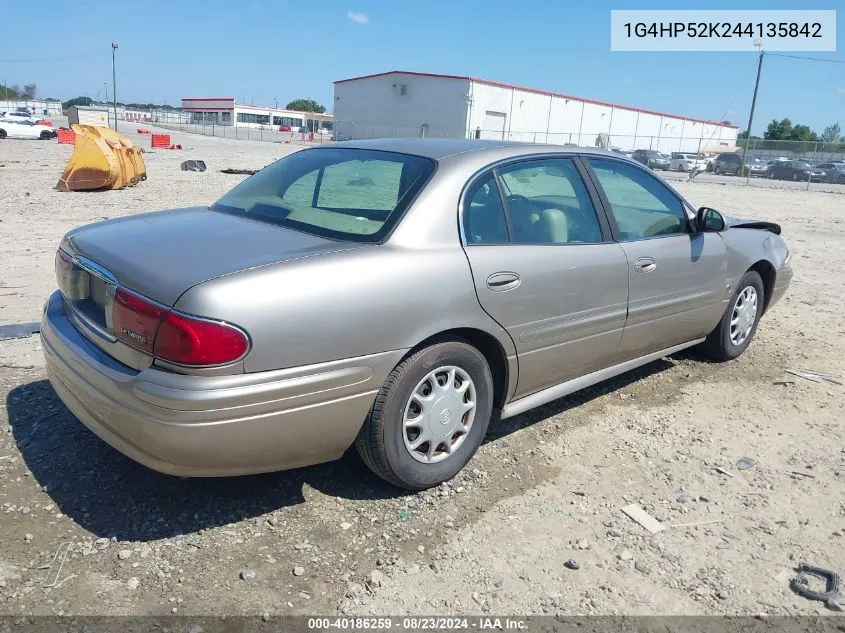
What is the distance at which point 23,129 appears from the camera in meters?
39.1

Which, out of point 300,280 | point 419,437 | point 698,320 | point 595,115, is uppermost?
point 595,115

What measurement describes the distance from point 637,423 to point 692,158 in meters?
43.8

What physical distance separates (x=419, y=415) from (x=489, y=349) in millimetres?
516

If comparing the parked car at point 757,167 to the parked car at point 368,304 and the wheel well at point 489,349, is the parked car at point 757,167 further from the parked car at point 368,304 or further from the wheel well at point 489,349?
the wheel well at point 489,349

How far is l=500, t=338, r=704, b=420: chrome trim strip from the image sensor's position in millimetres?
3529

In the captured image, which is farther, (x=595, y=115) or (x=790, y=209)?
(x=595, y=115)

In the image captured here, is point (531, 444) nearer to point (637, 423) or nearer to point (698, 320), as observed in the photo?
point (637, 423)

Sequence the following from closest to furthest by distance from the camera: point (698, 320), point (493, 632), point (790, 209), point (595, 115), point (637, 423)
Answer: point (493, 632) → point (637, 423) → point (698, 320) → point (790, 209) → point (595, 115)

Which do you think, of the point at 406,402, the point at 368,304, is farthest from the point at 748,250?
the point at 368,304

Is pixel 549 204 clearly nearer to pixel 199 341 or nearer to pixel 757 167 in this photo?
pixel 199 341

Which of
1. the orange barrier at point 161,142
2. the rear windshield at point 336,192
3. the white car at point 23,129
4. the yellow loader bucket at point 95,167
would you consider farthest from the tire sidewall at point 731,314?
the white car at point 23,129

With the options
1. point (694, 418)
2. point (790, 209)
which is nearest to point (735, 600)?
point (694, 418)

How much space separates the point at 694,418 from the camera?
425 cm

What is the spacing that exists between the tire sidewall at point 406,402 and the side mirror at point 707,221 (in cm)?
206
